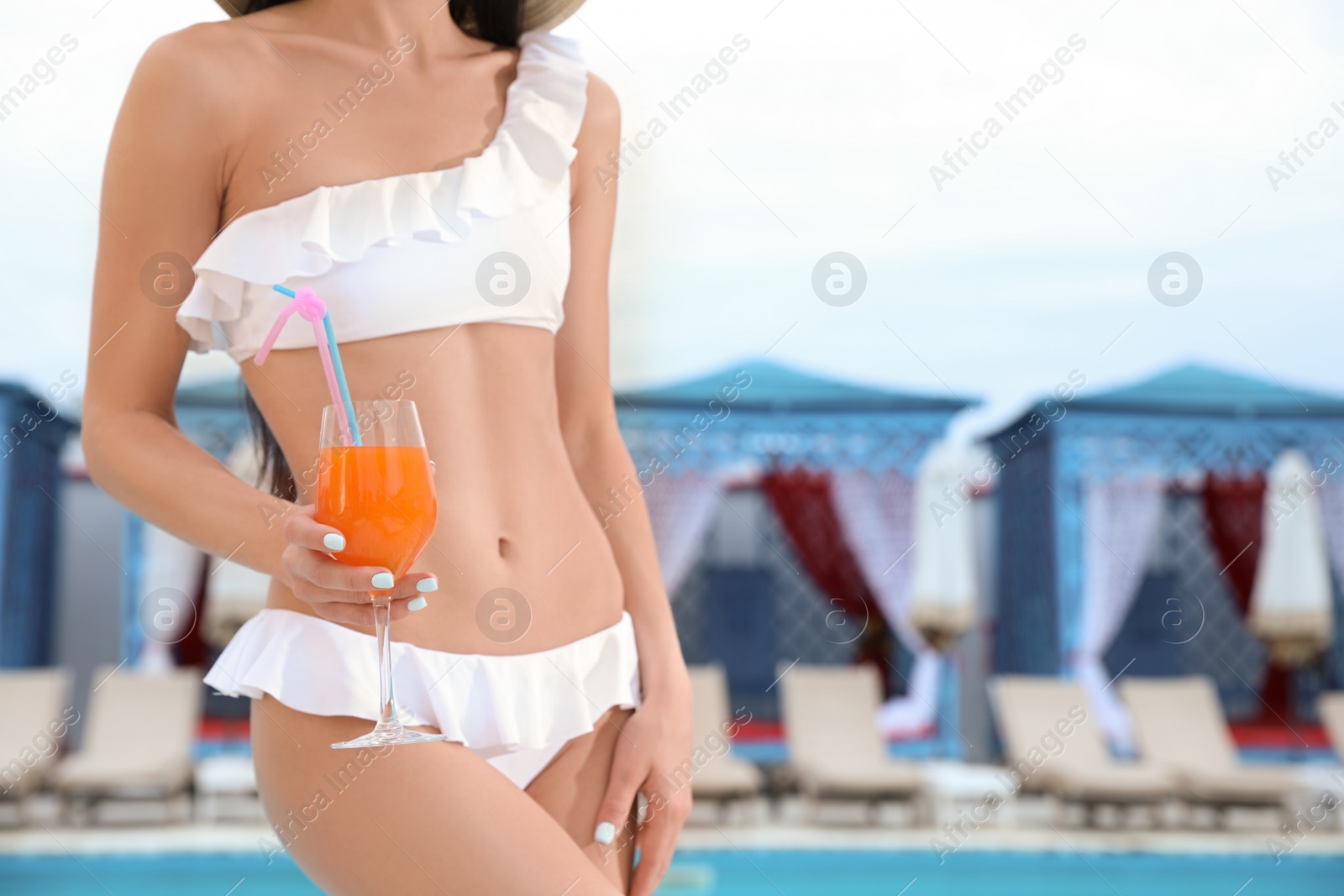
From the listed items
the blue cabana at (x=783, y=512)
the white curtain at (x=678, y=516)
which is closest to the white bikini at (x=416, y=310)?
the blue cabana at (x=783, y=512)

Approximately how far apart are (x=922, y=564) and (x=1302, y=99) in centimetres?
521

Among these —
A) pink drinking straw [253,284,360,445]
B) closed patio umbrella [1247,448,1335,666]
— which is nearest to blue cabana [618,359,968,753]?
closed patio umbrella [1247,448,1335,666]

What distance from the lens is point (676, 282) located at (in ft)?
29.3

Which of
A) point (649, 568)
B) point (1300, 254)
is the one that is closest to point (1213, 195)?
point (1300, 254)

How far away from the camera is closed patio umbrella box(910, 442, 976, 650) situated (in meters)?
8.29

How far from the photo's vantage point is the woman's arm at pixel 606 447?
982 mm

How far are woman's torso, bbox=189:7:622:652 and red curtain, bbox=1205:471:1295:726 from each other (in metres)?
9.68

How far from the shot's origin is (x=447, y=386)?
0.90 meters

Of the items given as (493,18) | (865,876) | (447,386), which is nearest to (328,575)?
(447,386)

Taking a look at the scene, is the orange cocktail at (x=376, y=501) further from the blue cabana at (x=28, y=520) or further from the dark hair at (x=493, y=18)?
the blue cabana at (x=28, y=520)

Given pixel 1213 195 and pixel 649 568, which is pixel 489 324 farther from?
pixel 1213 195

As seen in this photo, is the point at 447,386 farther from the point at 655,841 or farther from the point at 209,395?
the point at 209,395

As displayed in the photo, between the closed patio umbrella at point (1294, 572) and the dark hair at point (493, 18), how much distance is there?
327 inches

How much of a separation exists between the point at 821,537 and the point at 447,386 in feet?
29.3
